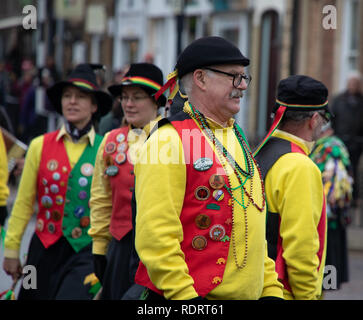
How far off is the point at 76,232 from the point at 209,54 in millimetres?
2555

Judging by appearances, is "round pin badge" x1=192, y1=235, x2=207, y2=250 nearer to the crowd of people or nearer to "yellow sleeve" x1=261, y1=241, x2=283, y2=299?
the crowd of people

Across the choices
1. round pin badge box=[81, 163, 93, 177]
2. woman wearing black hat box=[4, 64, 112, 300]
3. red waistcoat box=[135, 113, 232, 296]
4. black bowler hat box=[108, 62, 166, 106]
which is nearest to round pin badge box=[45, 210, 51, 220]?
woman wearing black hat box=[4, 64, 112, 300]

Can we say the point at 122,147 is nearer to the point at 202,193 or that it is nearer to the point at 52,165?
the point at 52,165

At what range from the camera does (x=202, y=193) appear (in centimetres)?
347

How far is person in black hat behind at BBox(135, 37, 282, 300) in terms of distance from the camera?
3.32 m

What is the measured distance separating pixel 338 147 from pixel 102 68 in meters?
2.62

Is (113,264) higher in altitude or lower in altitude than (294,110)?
lower

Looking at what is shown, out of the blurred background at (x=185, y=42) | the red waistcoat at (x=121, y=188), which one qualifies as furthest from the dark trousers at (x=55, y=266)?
the blurred background at (x=185, y=42)

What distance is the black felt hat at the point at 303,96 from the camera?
460 centimetres

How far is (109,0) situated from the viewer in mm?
25875

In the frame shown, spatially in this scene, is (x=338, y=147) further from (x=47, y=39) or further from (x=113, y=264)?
(x=47, y=39)

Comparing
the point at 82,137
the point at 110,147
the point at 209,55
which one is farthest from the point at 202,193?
the point at 82,137

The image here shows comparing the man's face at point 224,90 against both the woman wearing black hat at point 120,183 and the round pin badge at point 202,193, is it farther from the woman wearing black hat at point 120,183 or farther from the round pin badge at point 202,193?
the woman wearing black hat at point 120,183
